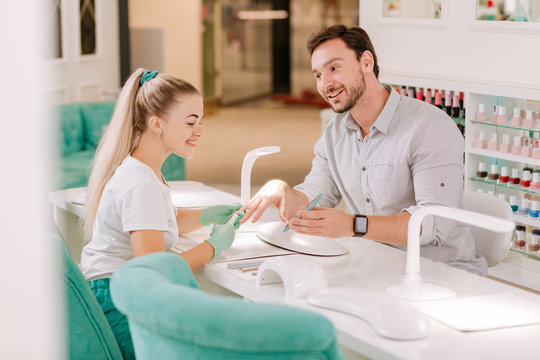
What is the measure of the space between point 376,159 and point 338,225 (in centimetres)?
44

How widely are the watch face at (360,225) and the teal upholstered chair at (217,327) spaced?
95cm

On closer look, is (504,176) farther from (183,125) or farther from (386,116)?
(183,125)

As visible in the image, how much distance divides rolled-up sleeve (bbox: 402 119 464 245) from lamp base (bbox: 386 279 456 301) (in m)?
0.43

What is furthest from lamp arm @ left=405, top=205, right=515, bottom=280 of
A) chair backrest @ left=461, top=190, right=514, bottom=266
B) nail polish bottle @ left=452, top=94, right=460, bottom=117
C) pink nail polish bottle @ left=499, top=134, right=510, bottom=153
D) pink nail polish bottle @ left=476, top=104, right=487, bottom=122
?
nail polish bottle @ left=452, top=94, right=460, bottom=117

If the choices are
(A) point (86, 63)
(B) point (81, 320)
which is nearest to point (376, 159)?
(B) point (81, 320)

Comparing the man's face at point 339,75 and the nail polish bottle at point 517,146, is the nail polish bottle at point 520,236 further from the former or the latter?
the man's face at point 339,75

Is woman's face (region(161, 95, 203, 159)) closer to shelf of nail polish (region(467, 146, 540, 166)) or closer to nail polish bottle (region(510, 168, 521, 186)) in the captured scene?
shelf of nail polish (region(467, 146, 540, 166))

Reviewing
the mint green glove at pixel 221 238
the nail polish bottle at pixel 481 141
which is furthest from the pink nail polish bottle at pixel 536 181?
the mint green glove at pixel 221 238

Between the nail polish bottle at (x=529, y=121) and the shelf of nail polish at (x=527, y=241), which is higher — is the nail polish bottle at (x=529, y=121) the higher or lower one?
the higher one

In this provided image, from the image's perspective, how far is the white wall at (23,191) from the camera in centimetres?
71

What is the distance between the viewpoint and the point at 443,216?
1560 mm

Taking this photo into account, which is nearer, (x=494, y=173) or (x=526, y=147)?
(x=526, y=147)

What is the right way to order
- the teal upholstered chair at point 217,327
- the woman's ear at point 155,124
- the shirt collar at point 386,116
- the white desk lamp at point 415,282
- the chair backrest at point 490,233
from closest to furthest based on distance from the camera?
the teal upholstered chair at point 217,327 < the white desk lamp at point 415,282 < the woman's ear at point 155,124 < the chair backrest at point 490,233 < the shirt collar at point 386,116

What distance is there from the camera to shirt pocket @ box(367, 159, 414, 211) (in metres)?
2.32
